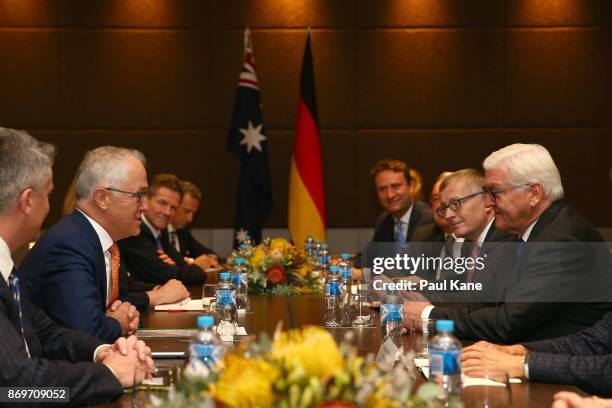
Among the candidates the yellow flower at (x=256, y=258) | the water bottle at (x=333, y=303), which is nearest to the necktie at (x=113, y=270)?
the water bottle at (x=333, y=303)

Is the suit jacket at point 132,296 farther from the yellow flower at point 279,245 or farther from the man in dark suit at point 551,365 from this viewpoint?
the man in dark suit at point 551,365

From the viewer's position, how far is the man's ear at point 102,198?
10.6 feet

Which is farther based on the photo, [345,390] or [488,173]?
[488,173]

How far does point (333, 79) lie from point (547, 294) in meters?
5.03

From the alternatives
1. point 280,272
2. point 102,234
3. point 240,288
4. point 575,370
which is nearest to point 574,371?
point 575,370

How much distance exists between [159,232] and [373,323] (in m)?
2.81

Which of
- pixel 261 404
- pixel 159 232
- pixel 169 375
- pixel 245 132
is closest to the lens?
pixel 261 404

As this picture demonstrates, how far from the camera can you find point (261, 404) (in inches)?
49.1

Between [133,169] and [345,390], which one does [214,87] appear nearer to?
[133,169]

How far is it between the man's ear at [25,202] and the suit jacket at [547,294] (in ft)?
5.23

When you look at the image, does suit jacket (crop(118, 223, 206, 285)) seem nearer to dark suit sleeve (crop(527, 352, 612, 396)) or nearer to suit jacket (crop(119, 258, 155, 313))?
suit jacket (crop(119, 258, 155, 313))

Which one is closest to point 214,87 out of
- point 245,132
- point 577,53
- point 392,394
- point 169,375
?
point 245,132

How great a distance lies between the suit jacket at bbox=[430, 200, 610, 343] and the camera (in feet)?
9.59

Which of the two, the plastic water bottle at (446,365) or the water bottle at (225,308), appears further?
the water bottle at (225,308)
